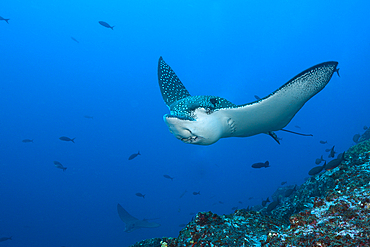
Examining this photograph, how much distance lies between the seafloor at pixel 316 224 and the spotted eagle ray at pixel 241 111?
3.67 ft

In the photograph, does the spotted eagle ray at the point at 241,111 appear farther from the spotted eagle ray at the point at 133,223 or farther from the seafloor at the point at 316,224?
the spotted eagle ray at the point at 133,223

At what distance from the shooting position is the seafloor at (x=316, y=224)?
4.64ft

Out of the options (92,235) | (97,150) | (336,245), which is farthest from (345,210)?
(97,150)

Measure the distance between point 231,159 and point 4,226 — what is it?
2875 inches

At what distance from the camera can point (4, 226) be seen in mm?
36438

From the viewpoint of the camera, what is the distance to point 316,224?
1595mm

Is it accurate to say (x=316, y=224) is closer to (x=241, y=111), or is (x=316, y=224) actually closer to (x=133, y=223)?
(x=241, y=111)

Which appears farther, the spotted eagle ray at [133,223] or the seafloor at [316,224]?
the spotted eagle ray at [133,223]

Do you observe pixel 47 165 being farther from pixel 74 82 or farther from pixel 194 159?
pixel 194 159

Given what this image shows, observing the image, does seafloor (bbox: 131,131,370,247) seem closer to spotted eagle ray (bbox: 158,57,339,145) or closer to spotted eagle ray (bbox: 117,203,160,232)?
spotted eagle ray (bbox: 158,57,339,145)

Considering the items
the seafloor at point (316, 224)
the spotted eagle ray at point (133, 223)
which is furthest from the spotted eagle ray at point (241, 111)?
the spotted eagle ray at point (133, 223)

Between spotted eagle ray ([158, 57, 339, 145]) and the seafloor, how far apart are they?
3.67ft

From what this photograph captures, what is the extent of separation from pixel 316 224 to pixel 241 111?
1734mm

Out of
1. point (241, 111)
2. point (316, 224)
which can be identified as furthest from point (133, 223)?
point (316, 224)
